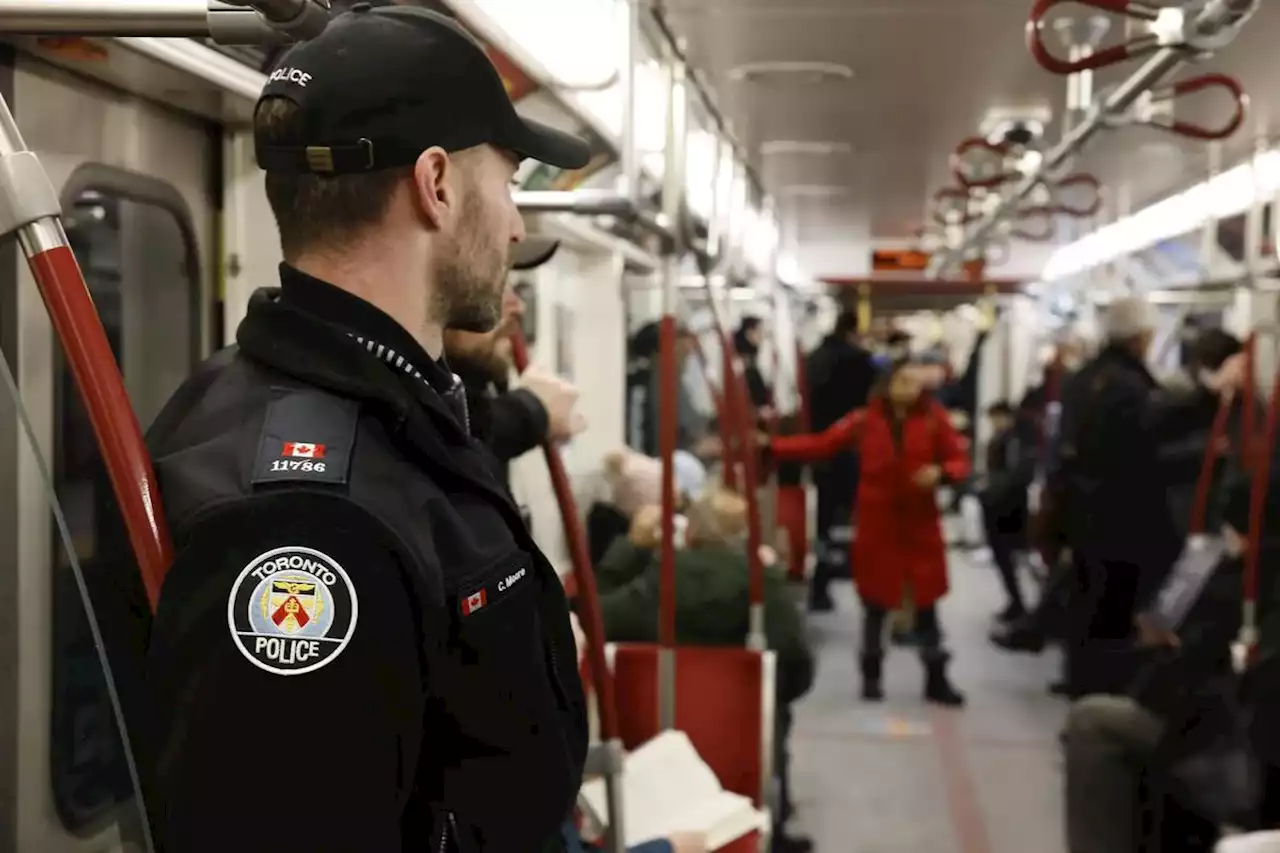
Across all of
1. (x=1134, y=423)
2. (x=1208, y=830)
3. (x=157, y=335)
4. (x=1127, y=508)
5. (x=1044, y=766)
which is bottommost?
(x=1044, y=766)

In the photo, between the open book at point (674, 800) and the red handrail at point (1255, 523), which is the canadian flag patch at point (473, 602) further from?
the red handrail at point (1255, 523)

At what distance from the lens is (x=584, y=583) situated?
2025mm

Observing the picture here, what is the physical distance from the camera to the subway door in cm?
166

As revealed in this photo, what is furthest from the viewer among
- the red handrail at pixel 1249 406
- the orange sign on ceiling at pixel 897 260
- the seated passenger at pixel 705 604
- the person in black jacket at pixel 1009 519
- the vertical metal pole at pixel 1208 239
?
the orange sign on ceiling at pixel 897 260

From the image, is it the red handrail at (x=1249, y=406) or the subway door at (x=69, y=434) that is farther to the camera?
the red handrail at (x=1249, y=406)

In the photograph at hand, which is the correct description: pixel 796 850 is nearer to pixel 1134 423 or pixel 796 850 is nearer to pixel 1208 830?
pixel 1208 830

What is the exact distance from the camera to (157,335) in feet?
7.02

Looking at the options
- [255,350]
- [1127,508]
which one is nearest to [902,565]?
[1127,508]

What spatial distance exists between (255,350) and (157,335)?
3.92 ft

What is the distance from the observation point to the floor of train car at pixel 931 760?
4.03 metres

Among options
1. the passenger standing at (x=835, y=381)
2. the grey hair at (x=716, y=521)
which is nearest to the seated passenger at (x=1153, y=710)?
the grey hair at (x=716, y=521)

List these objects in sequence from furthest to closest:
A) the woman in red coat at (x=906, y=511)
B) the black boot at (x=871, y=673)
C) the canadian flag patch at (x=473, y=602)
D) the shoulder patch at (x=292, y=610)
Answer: the black boot at (x=871, y=673), the woman in red coat at (x=906, y=511), the canadian flag patch at (x=473, y=602), the shoulder patch at (x=292, y=610)

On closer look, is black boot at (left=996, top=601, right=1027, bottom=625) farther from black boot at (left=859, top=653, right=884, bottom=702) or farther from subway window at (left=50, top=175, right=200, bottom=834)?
subway window at (left=50, top=175, right=200, bottom=834)

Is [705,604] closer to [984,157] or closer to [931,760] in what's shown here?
[931,760]
